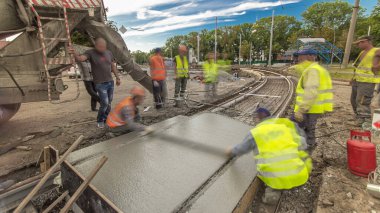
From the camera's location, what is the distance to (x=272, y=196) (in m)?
2.36

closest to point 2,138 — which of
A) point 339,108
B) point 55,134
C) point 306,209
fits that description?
point 55,134

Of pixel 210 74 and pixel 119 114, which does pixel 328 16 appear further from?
pixel 119 114

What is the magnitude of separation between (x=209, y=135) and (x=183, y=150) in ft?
2.39

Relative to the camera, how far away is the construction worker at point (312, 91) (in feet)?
9.92

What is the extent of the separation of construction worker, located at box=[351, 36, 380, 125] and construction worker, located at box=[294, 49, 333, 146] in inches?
83.0

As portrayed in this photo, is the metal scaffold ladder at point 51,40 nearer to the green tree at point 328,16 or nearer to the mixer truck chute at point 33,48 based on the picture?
the mixer truck chute at point 33,48

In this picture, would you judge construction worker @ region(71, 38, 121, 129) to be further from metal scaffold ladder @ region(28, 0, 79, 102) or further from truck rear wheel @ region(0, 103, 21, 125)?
truck rear wheel @ region(0, 103, 21, 125)

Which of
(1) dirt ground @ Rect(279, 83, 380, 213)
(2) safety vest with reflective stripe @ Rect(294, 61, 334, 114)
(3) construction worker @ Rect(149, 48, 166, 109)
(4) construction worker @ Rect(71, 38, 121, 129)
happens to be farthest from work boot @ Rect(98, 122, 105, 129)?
(2) safety vest with reflective stripe @ Rect(294, 61, 334, 114)

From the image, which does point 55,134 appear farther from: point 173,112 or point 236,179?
point 236,179

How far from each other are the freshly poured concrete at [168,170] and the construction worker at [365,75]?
2.94 m

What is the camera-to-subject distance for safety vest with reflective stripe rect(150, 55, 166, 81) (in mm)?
5980

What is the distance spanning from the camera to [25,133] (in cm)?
420

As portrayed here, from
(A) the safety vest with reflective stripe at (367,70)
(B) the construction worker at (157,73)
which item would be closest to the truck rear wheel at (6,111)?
(B) the construction worker at (157,73)

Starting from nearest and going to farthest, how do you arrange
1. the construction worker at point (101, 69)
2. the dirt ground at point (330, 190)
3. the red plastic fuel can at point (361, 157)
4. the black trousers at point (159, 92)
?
the dirt ground at point (330, 190) → the red plastic fuel can at point (361, 157) → the construction worker at point (101, 69) → the black trousers at point (159, 92)
